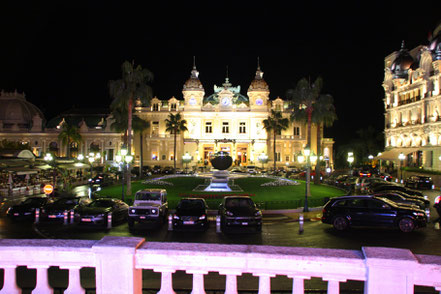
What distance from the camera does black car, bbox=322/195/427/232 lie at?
17281 millimetres

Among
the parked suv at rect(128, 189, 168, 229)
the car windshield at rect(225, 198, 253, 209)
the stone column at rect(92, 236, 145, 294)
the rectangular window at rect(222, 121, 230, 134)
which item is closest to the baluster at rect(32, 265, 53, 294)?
the stone column at rect(92, 236, 145, 294)

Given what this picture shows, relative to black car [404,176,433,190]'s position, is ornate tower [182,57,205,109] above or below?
above

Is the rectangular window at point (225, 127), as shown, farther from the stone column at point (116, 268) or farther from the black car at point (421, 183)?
the stone column at point (116, 268)

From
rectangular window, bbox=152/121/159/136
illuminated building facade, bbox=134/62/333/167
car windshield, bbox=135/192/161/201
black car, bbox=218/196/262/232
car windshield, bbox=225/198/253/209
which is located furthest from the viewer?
rectangular window, bbox=152/121/159/136

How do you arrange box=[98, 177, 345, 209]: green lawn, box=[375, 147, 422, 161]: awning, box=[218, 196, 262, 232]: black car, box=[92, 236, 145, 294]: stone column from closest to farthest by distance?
box=[92, 236, 145, 294]: stone column
box=[218, 196, 262, 232]: black car
box=[98, 177, 345, 209]: green lawn
box=[375, 147, 422, 161]: awning

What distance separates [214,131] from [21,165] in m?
50.6

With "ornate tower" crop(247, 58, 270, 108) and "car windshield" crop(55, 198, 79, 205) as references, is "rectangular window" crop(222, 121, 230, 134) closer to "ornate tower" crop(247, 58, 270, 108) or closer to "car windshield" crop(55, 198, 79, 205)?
"ornate tower" crop(247, 58, 270, 108)

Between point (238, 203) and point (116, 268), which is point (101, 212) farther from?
point (116, 268)

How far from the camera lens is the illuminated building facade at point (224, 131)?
81000mm

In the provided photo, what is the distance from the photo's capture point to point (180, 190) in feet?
106

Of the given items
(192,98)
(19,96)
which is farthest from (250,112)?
(19,96)

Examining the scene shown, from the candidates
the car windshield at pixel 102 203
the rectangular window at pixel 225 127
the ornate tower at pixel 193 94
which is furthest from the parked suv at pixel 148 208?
the ornate tower at pixel 193 94

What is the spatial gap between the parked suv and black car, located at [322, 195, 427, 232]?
348 inches

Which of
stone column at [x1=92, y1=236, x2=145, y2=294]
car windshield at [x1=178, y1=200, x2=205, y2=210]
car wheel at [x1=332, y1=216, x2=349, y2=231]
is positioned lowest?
car wheel at [x1=332, y1=216, x2=349, y2=231]
